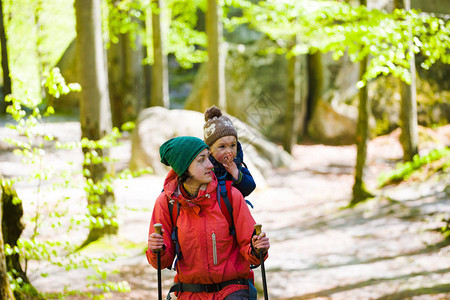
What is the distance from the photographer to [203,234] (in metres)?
2.82

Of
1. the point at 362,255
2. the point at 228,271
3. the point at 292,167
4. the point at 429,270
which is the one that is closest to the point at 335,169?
the point at 292,167

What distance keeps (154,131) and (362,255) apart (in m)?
7.99

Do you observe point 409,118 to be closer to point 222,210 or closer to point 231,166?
point 231,166

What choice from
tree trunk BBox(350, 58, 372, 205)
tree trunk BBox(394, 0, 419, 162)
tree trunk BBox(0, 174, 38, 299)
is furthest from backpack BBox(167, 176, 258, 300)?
tree trunk BBox(394, 0, 419, 162)

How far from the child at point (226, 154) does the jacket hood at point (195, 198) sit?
0.54 ft

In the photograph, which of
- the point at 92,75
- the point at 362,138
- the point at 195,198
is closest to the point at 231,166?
the point at 195,198

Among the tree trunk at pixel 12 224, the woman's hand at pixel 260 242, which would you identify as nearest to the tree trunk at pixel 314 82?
the tree trunk at pixel 12 224

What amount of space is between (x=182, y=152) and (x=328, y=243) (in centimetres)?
592

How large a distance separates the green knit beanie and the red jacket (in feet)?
0.38

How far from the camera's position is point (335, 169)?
15953mm

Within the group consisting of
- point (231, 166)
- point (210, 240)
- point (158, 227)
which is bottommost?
point (210, 240)

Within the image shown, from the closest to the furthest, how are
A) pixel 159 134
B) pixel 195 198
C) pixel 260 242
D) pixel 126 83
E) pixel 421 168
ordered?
1. pixel 260 242
2. pixel 195 198
3. pixel 421 168
4. pixel 159 134
5. pixel 126 83

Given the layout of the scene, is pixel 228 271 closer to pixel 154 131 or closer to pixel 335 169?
pixel 154 131

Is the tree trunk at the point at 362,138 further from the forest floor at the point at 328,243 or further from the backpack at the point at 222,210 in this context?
the backpack at the point at 222,210
